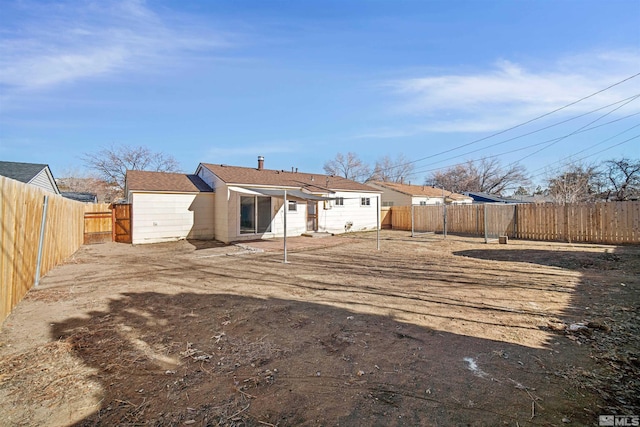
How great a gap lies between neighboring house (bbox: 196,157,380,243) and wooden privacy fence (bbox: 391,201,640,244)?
4769 millimetres

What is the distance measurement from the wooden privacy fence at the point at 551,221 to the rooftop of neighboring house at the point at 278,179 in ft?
19.1

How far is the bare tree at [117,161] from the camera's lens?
1133 inches

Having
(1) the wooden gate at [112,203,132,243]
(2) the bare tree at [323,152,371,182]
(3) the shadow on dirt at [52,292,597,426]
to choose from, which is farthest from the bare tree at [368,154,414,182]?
(3) the shadow on dirt at [52,292,597,426]

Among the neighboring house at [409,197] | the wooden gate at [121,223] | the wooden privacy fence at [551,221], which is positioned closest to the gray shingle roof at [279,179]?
the wooden gate at [121,223]

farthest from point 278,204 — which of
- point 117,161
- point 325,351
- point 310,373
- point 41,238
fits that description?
point 117,161

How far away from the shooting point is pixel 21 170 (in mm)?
14508

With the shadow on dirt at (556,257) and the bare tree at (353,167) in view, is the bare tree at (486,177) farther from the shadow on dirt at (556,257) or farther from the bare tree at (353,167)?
the shadow on dirt at (556,257)

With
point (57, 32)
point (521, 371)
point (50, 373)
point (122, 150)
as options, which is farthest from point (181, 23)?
point (122, 150)

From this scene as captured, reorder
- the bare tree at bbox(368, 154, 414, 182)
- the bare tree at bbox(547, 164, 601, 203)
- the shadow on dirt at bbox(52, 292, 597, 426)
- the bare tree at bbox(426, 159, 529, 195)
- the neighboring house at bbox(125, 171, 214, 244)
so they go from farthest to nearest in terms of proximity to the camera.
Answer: the bare tree at bbox(368, 154, 414, 182) < the bare tree at bbox(426, 159, 529, 195) < the bare tree at bbox(547, 164, 601, 203) < the neighboring house at bbox(125, 171, 214, 244) < the shadow on dirt at bbox(52, 292, 597, 426)

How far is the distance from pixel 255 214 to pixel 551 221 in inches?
528

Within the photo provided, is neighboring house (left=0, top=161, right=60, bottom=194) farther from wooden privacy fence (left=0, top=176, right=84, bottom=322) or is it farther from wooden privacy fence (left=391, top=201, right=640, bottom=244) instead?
wooden privacy fence (left=391, top=201, right=640, bottom=244)

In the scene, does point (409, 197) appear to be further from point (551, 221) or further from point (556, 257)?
point (556, 257)

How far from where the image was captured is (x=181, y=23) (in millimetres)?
8844

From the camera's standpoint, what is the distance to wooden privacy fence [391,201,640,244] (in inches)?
425
